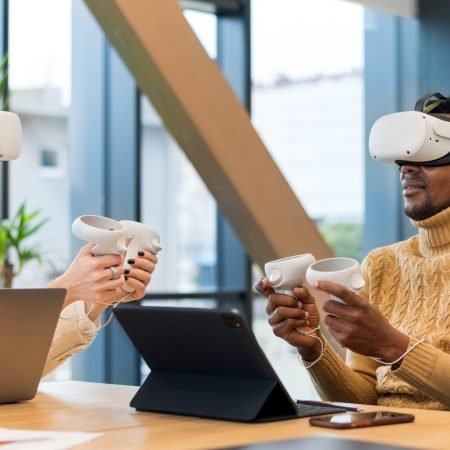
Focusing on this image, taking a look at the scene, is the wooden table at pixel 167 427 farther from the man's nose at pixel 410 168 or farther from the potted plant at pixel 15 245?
the potted plant at pixel 15 245

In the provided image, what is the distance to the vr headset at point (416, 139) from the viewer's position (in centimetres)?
260

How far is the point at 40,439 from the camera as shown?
1.61m

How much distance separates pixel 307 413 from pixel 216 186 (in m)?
2.59

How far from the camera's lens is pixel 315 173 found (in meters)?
6.84

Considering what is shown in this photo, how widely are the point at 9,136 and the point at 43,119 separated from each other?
3403 mm

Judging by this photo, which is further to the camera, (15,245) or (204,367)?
(15,245)

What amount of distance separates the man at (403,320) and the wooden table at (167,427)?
0.29 metres

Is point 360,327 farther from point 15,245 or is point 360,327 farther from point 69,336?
point 15,245

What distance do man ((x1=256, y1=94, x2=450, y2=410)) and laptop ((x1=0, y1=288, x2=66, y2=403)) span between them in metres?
0.47

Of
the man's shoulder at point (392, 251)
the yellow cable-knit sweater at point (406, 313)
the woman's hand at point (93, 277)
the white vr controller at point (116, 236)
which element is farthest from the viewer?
the man's shoulder at point (392, 251)

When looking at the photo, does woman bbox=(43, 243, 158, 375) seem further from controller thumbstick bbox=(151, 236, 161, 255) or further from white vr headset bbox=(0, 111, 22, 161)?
white vr headset bbox=(0, 111, 22, 161)

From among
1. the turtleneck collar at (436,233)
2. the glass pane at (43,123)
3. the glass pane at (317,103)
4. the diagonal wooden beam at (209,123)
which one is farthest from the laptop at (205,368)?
the glass pane at (317,103)

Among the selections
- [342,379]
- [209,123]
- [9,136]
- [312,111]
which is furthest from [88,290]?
[312,111]

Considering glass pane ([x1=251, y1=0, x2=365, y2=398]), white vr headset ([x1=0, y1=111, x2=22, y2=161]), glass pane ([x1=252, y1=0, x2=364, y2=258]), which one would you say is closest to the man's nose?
white vr headset ([x1=0, y1=111, x2=22, y2=161])
